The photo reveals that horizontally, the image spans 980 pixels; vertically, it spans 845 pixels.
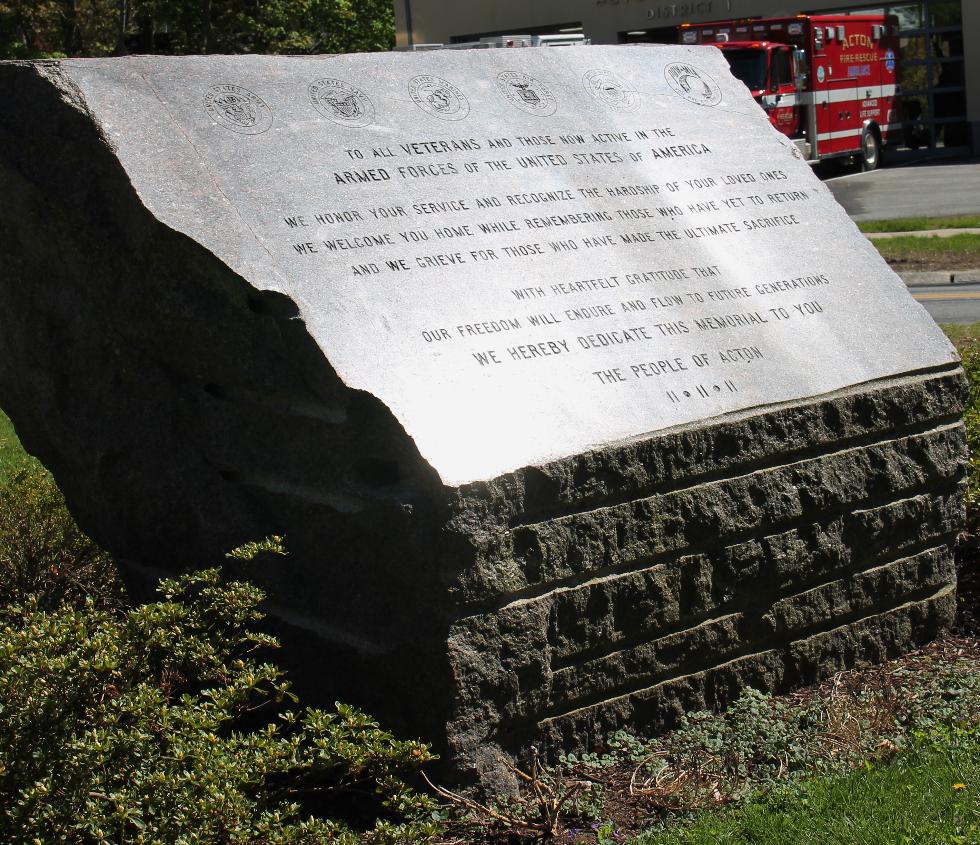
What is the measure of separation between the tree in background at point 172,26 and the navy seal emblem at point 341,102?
22757 mm

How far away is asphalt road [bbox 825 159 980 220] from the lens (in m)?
17.9

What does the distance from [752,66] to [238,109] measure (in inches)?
738

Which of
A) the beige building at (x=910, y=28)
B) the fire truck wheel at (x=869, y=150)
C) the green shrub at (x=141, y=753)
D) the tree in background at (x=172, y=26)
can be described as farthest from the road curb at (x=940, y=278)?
the tree in background at (x=172, y=26)

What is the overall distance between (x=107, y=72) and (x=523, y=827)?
7.97ft

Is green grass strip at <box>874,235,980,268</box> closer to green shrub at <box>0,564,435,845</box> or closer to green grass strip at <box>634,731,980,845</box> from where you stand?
green grass strip at <box>634,731,980,845</box>

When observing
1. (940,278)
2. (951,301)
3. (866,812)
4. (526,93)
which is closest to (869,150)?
(940,278)

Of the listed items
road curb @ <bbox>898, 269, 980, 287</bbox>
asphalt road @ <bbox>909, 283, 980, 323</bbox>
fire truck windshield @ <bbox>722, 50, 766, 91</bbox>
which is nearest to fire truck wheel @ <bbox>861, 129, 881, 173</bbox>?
fire truck windshield @ <bbox>722, 50, 766, 91</bbox>

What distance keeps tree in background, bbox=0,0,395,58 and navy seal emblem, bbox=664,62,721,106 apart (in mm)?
22334

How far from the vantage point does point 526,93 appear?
15.1 feet

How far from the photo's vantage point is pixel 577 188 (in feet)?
14.3

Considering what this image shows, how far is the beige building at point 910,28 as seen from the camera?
26.2m

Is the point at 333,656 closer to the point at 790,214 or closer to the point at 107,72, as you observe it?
the point at 107,72

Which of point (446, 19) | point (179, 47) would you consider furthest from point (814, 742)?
point (179, 47)

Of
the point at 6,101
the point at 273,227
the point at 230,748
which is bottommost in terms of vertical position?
the point at 230,748
